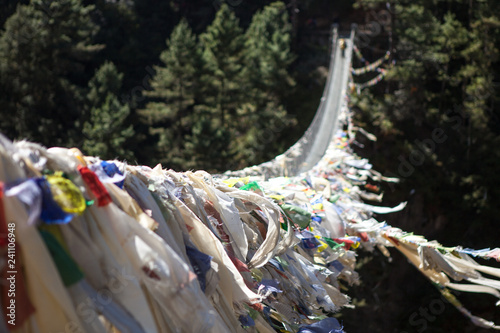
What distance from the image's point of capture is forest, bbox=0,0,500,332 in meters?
16.1

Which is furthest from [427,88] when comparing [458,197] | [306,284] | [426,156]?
[306,284]

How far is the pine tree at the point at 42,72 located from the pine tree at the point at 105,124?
1.72ft

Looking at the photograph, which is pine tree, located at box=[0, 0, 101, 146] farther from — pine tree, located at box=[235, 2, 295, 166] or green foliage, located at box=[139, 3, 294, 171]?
pine tree, located at box=[235, 2, 295, 166]

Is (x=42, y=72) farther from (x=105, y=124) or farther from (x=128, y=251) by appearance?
(x=128, y=251)

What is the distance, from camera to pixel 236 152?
17.3 metres

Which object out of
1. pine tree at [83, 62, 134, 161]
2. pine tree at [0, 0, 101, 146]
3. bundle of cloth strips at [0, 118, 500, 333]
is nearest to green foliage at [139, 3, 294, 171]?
pine tree at [83, 62, 134, 161]

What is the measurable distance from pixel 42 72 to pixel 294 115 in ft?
30.1

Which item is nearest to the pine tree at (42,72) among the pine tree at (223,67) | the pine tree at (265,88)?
the pine tree at (223,67)

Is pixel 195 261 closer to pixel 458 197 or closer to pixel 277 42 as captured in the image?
pixel 458 197

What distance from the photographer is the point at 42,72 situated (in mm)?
18000

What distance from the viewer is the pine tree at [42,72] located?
55.6 feet

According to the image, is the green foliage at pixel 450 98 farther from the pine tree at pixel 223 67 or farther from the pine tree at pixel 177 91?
the pine tree at pixel 177 91

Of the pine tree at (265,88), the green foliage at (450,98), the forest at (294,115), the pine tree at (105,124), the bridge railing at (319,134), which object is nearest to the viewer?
the bridge railing at (319,134)

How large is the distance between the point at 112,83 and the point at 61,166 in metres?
17.8
